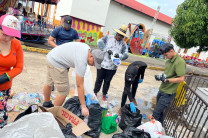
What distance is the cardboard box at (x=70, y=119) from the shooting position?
2.16 meters

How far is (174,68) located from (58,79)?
204 centimetres

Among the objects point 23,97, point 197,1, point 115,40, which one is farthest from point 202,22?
point 23,97

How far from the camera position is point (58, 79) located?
246 cm

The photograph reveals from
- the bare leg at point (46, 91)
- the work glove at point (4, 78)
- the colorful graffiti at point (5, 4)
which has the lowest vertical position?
the bare leg at point (46, 91)

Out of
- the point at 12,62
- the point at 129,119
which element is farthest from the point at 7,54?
the point at 129,119

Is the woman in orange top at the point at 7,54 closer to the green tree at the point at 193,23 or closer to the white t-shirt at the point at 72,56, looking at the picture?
the white t-shirt at the point at 72,56

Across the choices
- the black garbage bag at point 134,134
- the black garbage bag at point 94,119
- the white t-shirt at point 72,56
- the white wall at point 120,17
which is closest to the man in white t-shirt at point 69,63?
the white t-shirt at point 72,56

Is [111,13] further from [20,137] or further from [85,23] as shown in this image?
[20,137]

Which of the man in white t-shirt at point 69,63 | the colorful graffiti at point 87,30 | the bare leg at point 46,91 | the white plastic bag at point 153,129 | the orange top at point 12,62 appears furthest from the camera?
the colorful graffiti at point 87,30

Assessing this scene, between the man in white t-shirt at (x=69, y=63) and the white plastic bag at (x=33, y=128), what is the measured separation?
686mm

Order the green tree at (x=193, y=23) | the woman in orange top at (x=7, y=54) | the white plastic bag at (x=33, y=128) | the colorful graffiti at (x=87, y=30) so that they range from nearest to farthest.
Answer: the white plastic bag at (x=33, y=128) < the woman in orange top at (x=7, y=54) < the green tree at (x=193, y=23) < the colorful graffiti at (x=87, y=30)

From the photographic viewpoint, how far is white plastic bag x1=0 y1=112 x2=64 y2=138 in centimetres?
136

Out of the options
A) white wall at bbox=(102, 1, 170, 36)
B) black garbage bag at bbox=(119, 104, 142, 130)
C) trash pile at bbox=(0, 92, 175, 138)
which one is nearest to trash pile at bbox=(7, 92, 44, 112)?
trash pile at bbox=(0, 92, 175, 138)

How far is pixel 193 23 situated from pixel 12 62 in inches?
354
